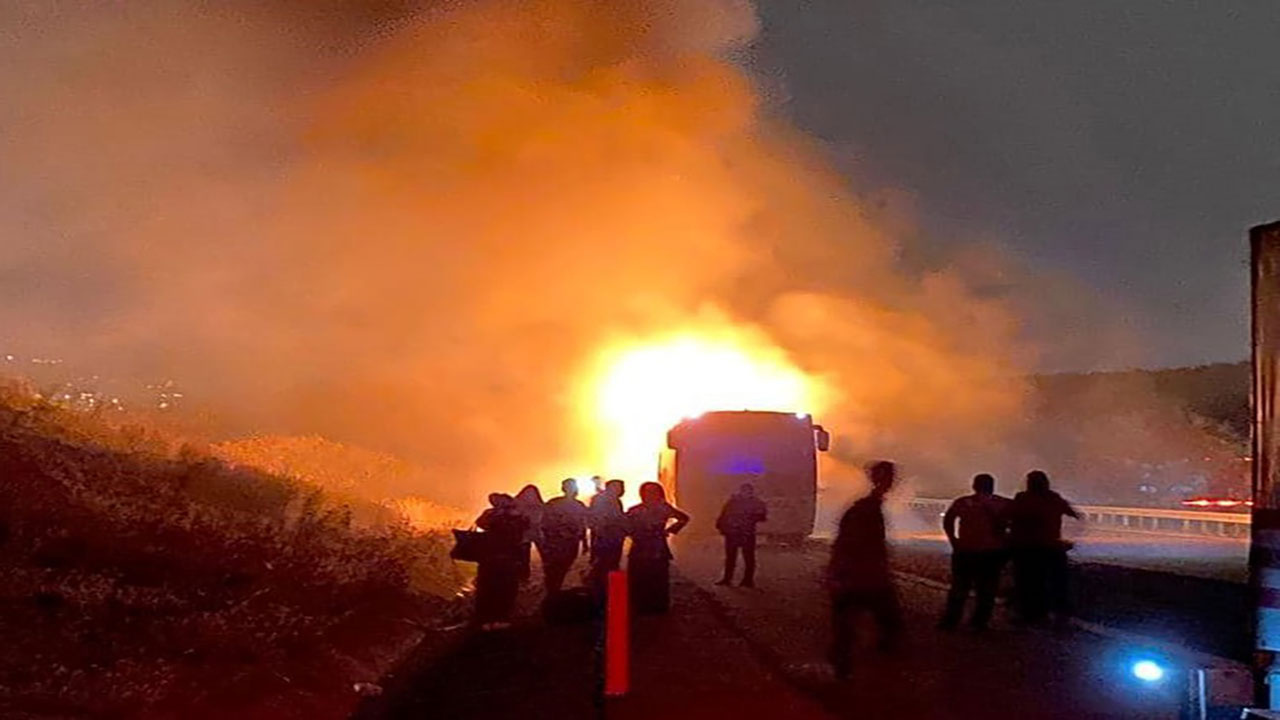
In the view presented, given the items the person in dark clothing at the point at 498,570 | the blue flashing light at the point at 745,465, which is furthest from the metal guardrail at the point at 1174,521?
the person in dark clothing at the point at 498,570

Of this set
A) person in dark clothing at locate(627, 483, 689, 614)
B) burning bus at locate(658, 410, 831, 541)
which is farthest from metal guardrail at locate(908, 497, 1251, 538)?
person in dark clothing at locate(627, 483, 689, 614)

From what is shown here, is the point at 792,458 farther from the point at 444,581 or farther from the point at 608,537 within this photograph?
the point at 608,537

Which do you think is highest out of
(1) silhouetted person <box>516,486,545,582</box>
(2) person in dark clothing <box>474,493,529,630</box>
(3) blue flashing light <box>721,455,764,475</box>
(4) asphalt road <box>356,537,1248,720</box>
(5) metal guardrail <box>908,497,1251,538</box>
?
(3) blue flashing light <box>721,455,764,475</box>

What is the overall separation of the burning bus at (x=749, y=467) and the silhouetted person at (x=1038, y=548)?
15974 mm

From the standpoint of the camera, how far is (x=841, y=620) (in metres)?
10.7

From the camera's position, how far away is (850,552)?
10.8m

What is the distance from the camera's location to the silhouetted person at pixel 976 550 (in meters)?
13.4

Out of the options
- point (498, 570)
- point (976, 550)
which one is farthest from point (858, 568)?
point (498, 570)

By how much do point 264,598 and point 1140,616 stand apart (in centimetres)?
924

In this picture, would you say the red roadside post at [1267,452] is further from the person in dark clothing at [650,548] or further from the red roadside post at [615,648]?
the person in dark clothing at [650,548]

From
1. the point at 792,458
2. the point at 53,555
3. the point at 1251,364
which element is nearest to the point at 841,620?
the point at 1251,364

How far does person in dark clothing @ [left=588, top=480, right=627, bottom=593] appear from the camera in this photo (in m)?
15.4

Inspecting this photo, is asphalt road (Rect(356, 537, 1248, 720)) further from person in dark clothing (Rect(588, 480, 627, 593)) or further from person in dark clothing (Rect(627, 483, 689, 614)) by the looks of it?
person in dark clothing (Rect(588, 480, 627, 593))

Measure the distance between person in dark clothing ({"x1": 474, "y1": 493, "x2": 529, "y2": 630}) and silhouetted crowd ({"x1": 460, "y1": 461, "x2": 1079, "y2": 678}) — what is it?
10mm
